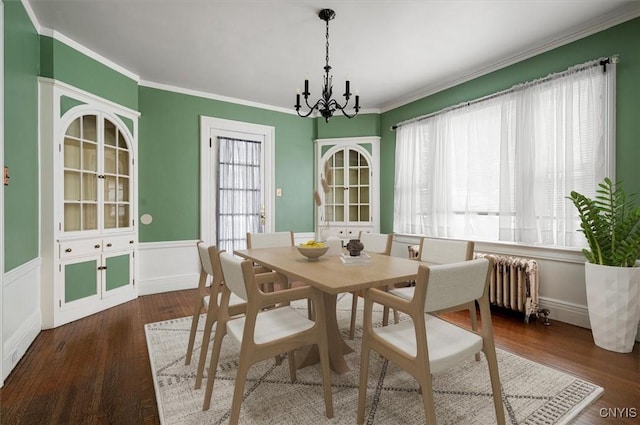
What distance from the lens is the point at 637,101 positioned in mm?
2615

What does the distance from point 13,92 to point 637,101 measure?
505cm

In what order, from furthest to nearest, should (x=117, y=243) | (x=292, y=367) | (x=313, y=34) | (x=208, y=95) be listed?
(x=208, y=95) < (x=117, y=243) < (x=313, y=34) < (x=292, y=367)

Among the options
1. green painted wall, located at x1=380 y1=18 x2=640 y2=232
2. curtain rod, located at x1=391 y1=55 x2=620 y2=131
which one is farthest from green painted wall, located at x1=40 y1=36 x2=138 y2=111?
green painted wall, located at x1=380 y1=18 x2=640 y2=232

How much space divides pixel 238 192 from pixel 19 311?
9.41 ft

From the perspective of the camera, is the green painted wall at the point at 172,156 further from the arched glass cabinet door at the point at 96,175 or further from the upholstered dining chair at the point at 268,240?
the upholstered dining chair at the point at 268,240

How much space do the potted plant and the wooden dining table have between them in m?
1.61

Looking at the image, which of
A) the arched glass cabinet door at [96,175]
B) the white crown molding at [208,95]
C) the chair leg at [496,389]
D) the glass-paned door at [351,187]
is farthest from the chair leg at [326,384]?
the white crown molding at [208,95]

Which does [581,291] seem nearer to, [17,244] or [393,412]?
[393,412]

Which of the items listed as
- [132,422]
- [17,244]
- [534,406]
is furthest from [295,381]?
[17,244]

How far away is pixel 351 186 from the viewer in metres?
5.36

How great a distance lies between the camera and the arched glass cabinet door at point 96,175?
10.7 ft

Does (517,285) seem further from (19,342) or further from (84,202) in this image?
(84,202)

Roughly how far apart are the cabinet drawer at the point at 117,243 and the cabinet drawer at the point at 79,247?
0.07 metres

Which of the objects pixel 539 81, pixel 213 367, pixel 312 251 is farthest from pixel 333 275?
pixel 539 81
